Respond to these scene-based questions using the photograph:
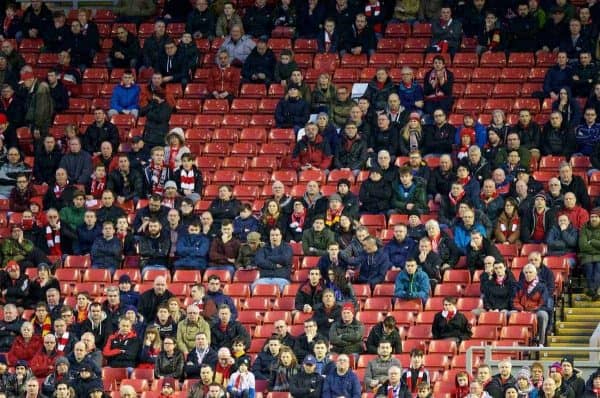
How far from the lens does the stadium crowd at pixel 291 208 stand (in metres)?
23.2

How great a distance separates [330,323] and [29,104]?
7411 millimetres

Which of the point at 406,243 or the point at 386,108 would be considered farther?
the point at 386,108

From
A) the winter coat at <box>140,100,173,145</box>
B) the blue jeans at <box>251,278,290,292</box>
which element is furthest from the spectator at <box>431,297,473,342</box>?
the winter coat at <box>140,100,173,145</box>

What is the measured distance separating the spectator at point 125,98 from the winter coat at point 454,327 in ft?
24.3

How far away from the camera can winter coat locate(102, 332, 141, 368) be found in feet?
77.7

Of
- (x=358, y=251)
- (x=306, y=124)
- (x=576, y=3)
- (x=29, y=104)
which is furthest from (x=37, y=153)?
(x=576, y=3)

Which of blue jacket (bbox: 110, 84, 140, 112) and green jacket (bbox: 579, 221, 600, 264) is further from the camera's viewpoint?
blue jacket (bbox: 110, 84, 140, 112)

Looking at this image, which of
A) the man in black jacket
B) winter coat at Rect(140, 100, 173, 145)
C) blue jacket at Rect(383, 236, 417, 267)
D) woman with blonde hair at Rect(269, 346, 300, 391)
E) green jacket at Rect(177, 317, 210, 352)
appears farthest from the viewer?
winter coat at Rect(140, 100, 173, 145)

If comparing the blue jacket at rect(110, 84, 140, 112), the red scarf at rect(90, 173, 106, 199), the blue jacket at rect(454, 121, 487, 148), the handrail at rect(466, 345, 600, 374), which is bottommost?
the handrail at rect(466, 345, 600, 374)

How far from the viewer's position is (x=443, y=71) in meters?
27.7

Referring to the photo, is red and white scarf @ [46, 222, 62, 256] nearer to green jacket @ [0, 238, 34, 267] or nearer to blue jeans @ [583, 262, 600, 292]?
green jacket @ [0, 238, 34, 267]

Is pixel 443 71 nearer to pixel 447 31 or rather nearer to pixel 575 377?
pixel 447 31

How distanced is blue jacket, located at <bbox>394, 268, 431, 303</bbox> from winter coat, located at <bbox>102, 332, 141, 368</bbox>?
10.5 feet

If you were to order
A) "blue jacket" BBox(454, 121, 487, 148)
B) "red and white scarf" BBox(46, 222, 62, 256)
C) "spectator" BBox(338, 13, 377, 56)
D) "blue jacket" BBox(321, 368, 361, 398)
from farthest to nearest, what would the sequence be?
1. "spectator" BBox(338, 13, 377, 56)
2. "blue jacket" BBox(454, 121, 487, 148)
3. "red and white scarf" BBox(46, 222, 62, 256)
4. "blue jacket" BBox(321, 368, 361, 398)
